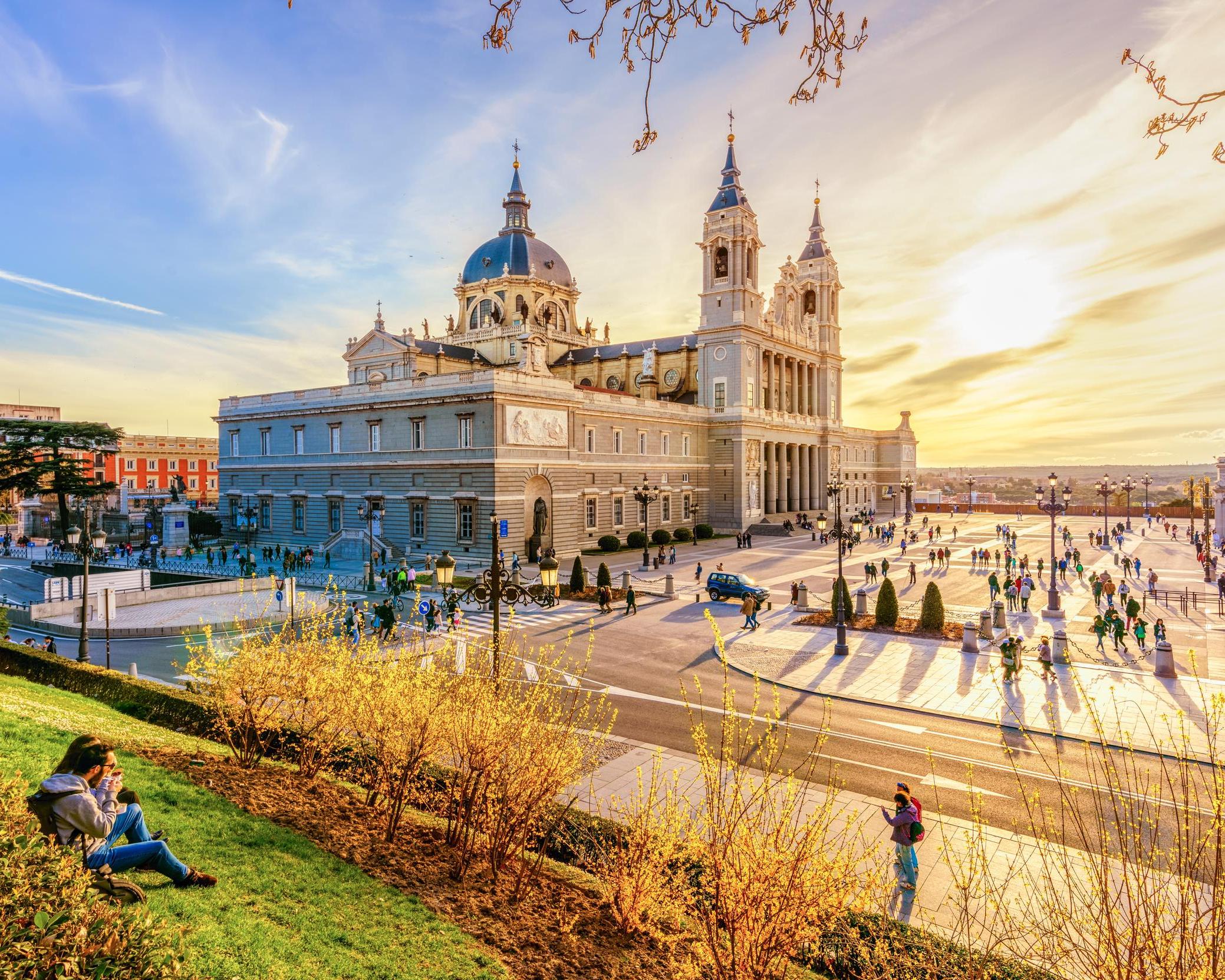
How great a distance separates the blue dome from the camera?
67.1 meters

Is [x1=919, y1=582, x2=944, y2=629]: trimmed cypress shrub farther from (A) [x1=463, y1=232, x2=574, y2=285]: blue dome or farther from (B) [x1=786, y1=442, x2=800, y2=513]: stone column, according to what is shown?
(A) [x1=463, y1=232, x2=574, y2=285]: blue dome

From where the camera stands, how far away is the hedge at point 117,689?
12.1 m

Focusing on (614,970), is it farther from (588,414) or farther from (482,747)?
(588,414)

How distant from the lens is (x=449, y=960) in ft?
19.6

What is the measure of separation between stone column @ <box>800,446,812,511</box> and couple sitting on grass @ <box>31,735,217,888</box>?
7244cm

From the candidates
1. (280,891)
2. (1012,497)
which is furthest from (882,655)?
(1012,497)

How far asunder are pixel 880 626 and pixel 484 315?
52264 mm

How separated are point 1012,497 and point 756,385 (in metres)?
123

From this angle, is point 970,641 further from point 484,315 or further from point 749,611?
point 484,315

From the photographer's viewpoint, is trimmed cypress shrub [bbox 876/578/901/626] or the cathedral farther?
the cathedral

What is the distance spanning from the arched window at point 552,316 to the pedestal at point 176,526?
34990mm

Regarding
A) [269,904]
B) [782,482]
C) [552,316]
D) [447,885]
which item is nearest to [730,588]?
[447,885]

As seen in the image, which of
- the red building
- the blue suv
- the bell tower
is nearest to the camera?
the blue suv

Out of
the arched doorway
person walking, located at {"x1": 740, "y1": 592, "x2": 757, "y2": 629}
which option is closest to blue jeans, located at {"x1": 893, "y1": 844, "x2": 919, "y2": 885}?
person walking, located at {"x1": 740, "y1": 592, "x2": 757, "y2": 629}
